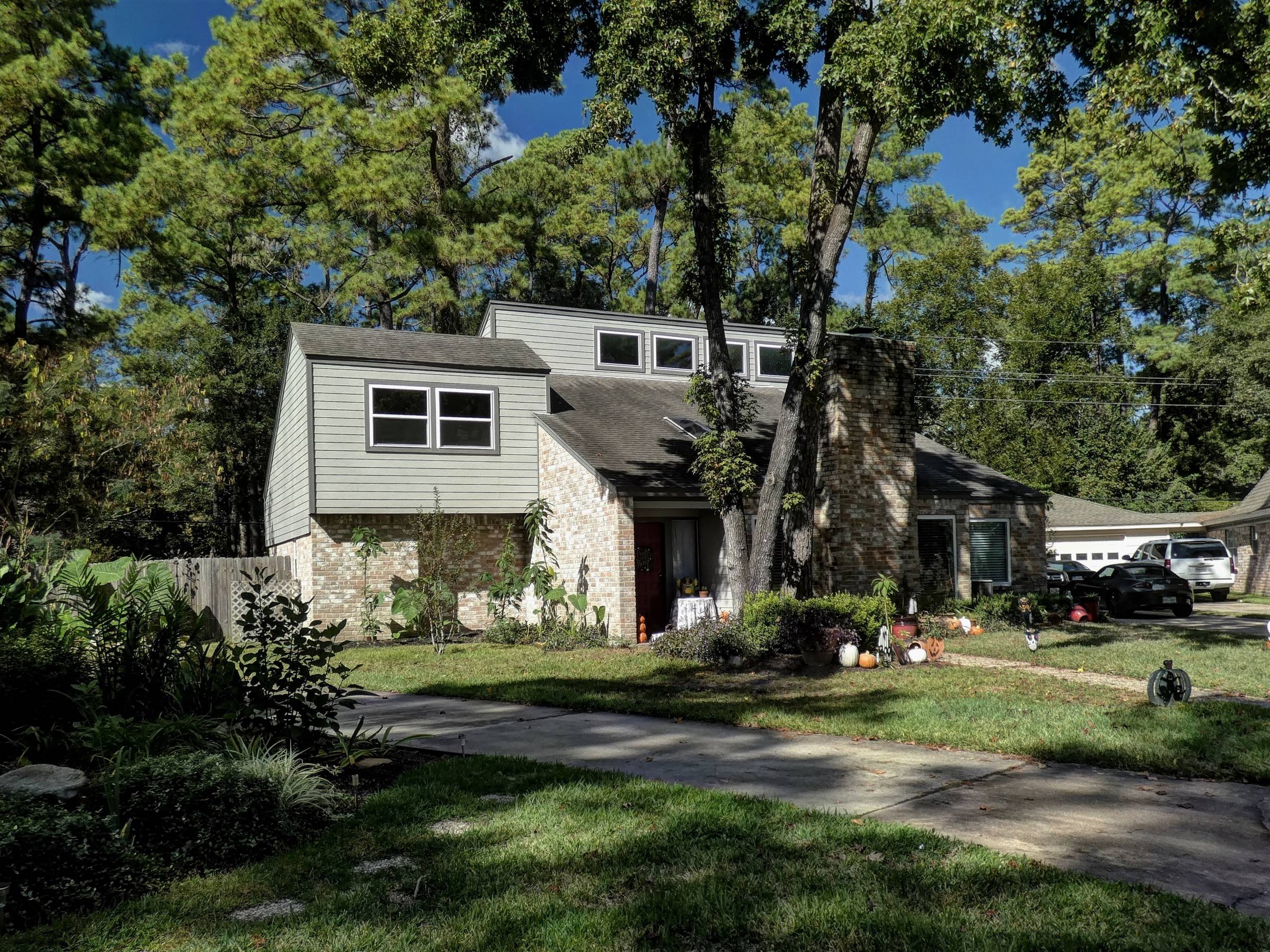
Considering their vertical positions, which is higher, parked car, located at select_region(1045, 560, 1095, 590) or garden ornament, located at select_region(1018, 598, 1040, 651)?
parked car, located at select_region(1045, 560, 1095, 590)

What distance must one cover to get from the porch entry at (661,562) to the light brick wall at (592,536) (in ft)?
3.34

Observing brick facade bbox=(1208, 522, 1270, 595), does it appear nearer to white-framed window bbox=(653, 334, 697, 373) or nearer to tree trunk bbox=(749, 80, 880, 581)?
white-framed window bbox=(653, 334, 697, 373)

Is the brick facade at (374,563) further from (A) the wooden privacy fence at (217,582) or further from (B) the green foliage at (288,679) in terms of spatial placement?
(B) the green foliage at (288,679)

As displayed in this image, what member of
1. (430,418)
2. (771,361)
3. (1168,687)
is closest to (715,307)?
(430,418)

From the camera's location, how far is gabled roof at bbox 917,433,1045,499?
1877 cm

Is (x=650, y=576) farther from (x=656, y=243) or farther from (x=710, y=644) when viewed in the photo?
(x=656, y=243)

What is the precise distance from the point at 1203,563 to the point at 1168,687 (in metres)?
21.0

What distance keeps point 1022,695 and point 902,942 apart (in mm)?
6587

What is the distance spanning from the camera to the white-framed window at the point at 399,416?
658 inches

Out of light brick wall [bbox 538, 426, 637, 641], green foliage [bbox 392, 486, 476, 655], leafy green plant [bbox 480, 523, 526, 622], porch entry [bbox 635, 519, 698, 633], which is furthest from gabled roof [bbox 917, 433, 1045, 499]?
green foliage [bbox 392, 486, 476, 655]

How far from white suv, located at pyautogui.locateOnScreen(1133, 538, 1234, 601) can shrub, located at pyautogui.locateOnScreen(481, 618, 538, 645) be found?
20.0m

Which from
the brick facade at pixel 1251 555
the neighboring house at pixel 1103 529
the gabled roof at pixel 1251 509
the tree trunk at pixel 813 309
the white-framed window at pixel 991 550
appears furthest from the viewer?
the neighboring house at pixel 1103 529

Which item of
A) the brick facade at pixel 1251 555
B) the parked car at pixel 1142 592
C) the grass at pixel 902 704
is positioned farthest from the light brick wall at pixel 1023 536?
the brick facade at pixel 1251 555

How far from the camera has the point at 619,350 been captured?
20891mm
